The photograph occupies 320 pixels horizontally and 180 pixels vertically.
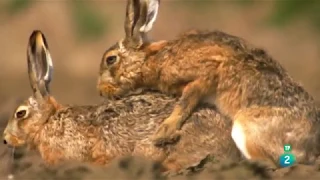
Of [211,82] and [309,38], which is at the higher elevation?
[309,38]

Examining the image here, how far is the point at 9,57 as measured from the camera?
14.4m

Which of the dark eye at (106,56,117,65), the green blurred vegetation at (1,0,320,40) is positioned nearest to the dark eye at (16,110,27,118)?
the dark eye at (106,56,117,65)

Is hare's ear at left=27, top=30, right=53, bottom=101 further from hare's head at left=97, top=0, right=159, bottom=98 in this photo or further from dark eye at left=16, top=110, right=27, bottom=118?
hare's head at left=97, top=0, right=159, bottom=98

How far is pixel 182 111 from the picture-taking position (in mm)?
9312

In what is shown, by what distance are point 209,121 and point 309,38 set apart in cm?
518

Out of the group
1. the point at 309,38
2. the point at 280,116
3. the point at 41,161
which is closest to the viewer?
the point at 280,116

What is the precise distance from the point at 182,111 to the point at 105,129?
0.59m

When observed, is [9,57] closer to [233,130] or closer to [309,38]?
[309,38]

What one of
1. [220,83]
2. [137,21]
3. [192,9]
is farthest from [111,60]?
[192,9]

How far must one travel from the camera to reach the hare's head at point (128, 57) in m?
9.62

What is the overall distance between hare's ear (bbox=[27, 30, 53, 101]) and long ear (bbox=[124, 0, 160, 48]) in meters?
0.63

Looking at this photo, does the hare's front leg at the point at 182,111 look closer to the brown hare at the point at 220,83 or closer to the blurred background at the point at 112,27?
the brown hare at the point at 220,83

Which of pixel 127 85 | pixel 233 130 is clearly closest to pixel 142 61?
pixel 127 85

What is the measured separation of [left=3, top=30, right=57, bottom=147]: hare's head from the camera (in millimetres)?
9648
